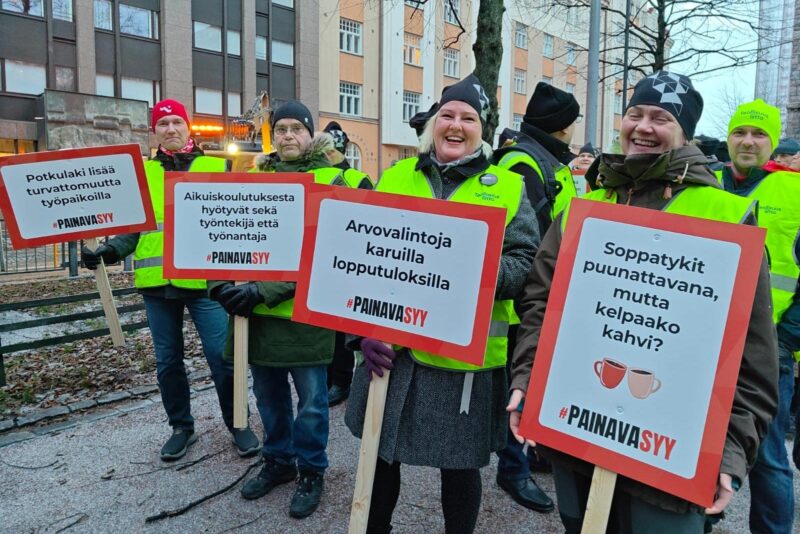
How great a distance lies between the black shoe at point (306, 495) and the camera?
324 centimetres

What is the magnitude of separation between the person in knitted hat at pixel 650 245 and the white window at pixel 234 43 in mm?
25896

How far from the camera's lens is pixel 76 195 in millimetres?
3936

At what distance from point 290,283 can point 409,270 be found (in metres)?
1.14

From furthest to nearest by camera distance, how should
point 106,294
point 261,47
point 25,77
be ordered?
1. point 261,47
2. point 25,77
3. point 106,294

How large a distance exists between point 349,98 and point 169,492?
Answer: 27172mm

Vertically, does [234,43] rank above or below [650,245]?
above

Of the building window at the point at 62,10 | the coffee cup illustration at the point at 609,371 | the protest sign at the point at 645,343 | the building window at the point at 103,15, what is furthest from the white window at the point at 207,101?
the coffee cup illustration at the point at 609,371

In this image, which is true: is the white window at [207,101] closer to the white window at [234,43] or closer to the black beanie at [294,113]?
the white window at [234,43]

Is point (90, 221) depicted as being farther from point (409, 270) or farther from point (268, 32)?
point (268, 32)

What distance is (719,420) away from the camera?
5.15ft

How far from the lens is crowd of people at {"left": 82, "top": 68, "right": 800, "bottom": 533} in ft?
5.96

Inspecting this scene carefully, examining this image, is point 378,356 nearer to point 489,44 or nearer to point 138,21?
point 489,44

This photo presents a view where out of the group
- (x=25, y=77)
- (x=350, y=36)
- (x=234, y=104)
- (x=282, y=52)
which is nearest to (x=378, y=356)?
(x=25, y=77)

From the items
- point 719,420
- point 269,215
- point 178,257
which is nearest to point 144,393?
point 178,257
